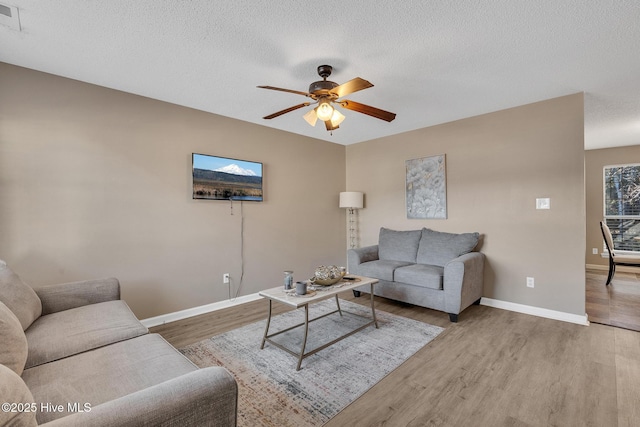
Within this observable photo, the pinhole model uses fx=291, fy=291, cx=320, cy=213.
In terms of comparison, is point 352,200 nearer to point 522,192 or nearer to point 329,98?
point 522,192

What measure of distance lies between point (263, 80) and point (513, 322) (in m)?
3.54

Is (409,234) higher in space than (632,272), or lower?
higher

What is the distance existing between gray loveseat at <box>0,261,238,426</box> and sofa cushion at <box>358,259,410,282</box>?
104 inches

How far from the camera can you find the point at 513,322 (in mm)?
3082

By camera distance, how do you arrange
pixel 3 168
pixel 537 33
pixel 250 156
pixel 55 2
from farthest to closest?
pixel 250 156, pixel 3 168, pixel 537 33, pixel 55 2

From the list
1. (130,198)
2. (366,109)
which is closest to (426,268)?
(366,109)

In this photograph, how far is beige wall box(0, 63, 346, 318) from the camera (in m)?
2.45

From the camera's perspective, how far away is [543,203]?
3266mm

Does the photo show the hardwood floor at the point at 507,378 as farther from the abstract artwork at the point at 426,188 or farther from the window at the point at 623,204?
the window at the point at 623,204

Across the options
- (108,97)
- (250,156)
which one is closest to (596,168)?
(250,156)

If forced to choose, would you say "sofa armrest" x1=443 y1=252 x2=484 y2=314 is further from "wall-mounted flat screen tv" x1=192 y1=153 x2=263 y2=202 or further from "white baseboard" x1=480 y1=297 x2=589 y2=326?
"wall-mounted flat screen tv" x1=192 y1=153 x2=263 y2=202

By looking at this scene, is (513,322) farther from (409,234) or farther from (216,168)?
(216,168)

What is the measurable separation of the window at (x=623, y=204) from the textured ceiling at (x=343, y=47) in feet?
10.3

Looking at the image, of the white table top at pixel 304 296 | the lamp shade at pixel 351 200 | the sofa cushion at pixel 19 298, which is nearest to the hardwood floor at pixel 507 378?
the white table top at pixel 304 296
